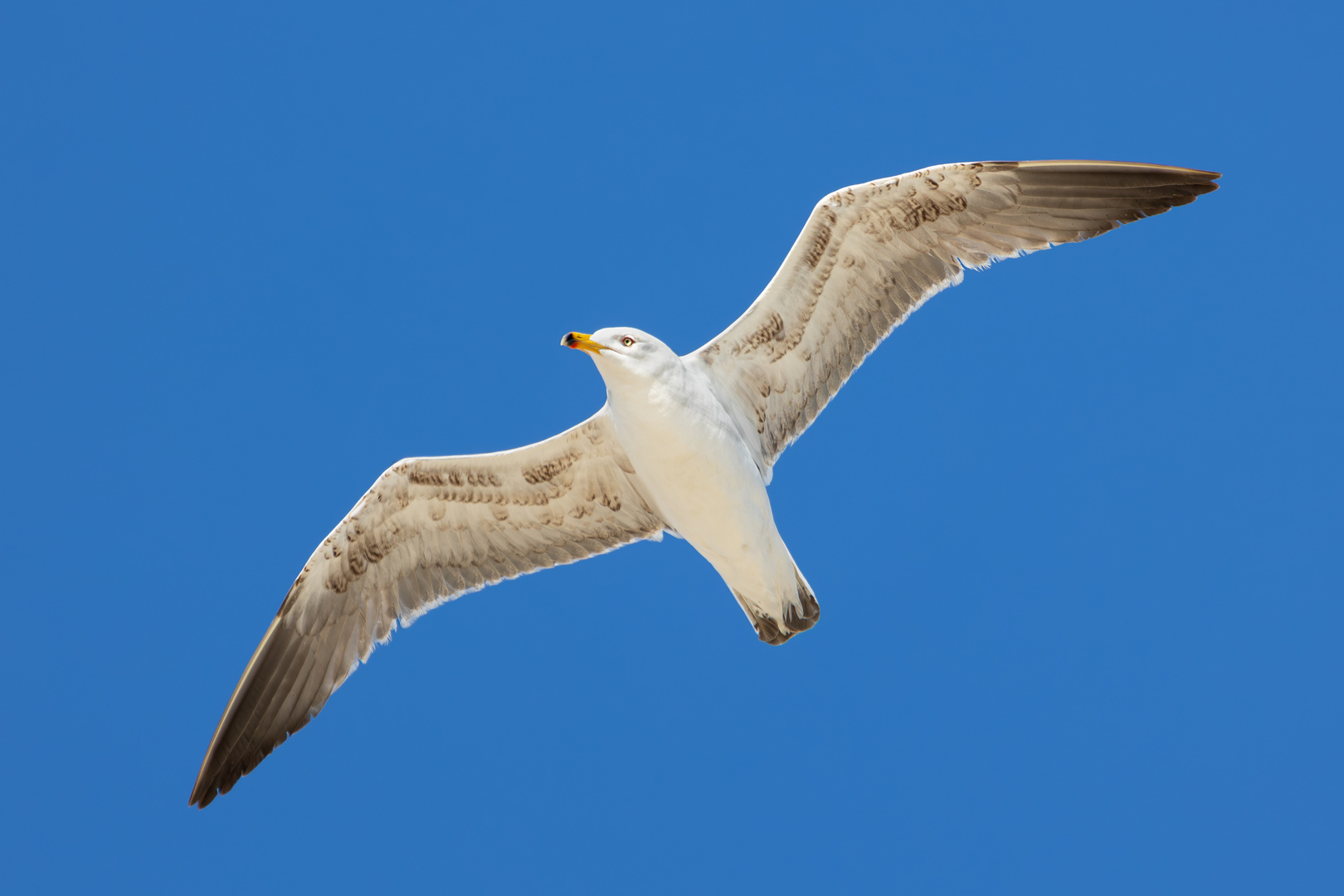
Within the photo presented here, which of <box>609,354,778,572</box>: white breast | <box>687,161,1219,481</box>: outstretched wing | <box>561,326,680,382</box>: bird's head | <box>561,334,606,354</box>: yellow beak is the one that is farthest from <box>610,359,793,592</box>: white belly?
<box>687,161,1219,481</box>: outstretched wing

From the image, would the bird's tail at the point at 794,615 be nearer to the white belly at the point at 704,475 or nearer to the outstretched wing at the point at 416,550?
the white belly at the point at 704,475

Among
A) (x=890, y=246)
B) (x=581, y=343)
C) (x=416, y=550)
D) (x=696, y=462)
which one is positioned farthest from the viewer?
(x=416, y=550)

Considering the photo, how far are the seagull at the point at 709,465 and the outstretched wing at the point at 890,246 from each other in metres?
0.01

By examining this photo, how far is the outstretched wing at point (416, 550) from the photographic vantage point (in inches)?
342

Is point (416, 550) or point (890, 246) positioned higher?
point (890, 246)

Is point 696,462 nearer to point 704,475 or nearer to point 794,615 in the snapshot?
point 704,475

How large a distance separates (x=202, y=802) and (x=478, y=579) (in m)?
2.38

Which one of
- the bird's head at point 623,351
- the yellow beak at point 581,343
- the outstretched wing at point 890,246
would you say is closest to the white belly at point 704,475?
the bird's head at point 623,351

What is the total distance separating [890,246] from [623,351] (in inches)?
83.9

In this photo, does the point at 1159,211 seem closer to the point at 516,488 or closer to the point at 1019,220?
the point at 1019,220

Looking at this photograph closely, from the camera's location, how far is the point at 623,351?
7.68 metres

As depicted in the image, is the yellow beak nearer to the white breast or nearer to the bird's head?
the bird's head

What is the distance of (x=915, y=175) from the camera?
8383mm

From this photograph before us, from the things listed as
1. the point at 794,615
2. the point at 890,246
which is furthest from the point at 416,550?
the point at 890,246
